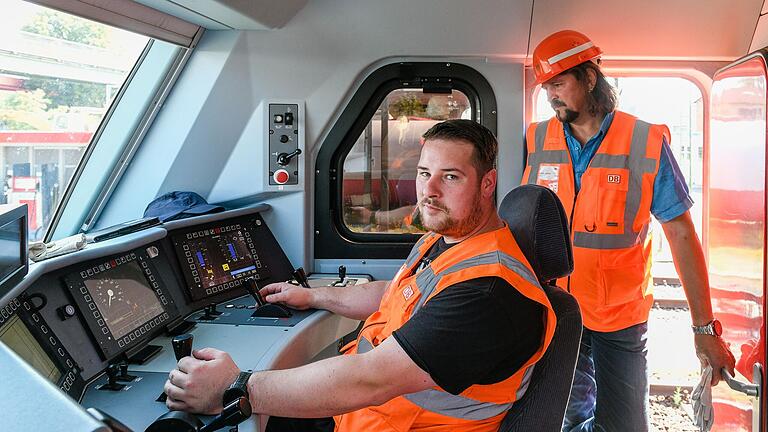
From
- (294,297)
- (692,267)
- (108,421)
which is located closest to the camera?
(108,421)

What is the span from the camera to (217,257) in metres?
2.62

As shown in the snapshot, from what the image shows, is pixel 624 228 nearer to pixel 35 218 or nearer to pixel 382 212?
pixel 382 212

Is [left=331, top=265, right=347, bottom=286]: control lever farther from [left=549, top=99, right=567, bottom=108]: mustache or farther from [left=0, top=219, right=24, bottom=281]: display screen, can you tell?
[left=0, top=219, right=24, bottom=281]: display screen

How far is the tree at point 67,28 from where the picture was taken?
2223 mm

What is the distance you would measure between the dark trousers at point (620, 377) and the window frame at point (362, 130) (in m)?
1.13

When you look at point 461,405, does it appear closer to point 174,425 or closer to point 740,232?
point 174,425

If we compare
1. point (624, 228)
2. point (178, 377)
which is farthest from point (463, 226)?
point (624, 228)

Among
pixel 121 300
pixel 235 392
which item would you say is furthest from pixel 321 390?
pixel 121 300

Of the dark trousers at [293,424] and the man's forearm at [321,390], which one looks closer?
the man's forearm at [321,390]

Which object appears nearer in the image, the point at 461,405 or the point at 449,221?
the point at 461,405

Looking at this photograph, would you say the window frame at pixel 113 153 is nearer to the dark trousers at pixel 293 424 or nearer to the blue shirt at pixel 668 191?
the dark trousers at pixel 293 424

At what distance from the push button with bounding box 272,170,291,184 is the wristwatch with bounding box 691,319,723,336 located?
1836 mm

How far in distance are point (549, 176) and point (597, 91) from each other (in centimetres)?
37

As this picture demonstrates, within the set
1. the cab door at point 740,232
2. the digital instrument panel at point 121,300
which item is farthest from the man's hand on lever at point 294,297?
the cab door at point 740,232
